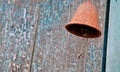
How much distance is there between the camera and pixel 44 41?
6.13 feet

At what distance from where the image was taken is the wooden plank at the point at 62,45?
71.1 inches

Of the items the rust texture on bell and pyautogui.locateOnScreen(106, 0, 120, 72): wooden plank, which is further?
pyautogui.locateOnScreen(106, 0, 120, 72): wooden plank

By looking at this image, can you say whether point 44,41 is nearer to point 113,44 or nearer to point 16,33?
point 16,33

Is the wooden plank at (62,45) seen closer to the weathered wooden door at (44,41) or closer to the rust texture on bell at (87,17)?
the weathered wooden door at (44,41)

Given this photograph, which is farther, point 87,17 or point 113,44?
point 113,44

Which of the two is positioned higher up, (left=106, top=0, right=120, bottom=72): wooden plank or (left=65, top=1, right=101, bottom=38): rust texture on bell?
(left=65, top=1, right=101, bottom=38): rust texture on bell

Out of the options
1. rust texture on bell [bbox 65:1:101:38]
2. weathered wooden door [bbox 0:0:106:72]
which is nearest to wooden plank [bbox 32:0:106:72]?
weathered wooden door [bbox 0:0:106:72]

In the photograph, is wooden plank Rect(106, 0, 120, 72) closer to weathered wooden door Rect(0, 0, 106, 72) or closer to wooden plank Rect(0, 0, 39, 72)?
weathered wooden door Rect(0, 0, 106, 72)

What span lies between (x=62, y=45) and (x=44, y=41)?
0.34ft

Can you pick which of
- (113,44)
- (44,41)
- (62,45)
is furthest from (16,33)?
(113,44)

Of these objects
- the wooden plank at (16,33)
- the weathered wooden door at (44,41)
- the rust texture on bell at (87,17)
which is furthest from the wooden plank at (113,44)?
the wooden plank at (16,33)

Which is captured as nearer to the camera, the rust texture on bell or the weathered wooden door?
the rust texture on bell

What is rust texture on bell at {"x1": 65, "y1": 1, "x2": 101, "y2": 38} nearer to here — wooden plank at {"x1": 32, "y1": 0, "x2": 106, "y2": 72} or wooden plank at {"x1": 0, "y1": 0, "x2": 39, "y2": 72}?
wooden plank at {"x1": 32, "y1": 0, "x2": 106, "y2": 72}

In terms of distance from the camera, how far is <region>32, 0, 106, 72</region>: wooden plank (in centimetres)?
181
